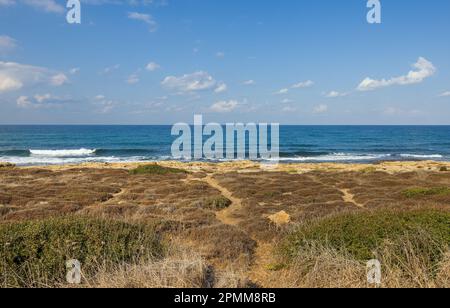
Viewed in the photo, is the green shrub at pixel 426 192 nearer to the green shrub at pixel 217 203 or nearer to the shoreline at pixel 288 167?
the green shrub at pixel 217 203

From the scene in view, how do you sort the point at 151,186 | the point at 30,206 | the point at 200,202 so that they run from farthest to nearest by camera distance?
1. the point at 151,186
2. the point at 200,202
3. the point at 30,206

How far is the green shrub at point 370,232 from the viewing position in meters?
8.21

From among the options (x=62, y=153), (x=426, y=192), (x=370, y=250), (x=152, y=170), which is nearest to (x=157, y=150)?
(x=62, y=153)

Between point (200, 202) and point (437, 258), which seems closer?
point (437, 258)

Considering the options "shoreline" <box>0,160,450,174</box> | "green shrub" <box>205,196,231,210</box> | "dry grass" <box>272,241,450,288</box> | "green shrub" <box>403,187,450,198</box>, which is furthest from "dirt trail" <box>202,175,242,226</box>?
"shoreline" <box>0,160,450,174</box>

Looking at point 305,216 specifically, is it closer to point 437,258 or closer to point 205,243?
point 205,243

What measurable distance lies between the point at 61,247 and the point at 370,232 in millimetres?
6945

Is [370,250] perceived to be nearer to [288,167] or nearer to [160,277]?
[160,277]

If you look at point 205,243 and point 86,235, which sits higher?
point 86,235

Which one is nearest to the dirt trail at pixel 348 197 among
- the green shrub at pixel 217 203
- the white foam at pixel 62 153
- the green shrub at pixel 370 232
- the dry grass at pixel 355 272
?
the green shrub at pixel 217 203

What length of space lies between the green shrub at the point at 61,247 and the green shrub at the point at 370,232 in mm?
3699

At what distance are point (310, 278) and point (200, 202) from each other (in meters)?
12.8
